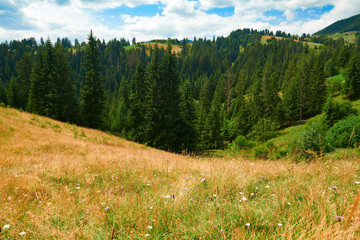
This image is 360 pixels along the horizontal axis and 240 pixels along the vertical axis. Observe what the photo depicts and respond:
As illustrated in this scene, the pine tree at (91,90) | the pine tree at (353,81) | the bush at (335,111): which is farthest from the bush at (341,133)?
the pine tree at (91,90)

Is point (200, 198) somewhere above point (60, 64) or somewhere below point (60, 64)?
below

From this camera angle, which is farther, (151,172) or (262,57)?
(262,57)

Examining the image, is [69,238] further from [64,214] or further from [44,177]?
[44,177]

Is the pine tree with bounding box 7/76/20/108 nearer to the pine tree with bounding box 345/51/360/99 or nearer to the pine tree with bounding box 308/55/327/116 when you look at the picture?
the pine tree with bounding box 308/55/327/116

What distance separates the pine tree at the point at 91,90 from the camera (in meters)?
31.7

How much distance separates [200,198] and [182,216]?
683mm

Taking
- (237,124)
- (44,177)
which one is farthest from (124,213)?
(237,124)

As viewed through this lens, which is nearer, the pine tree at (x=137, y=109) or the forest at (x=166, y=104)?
the forest at (x=166, y=104)

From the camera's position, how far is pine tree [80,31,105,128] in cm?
3172

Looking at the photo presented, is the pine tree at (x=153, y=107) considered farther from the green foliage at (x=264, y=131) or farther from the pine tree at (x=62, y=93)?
the green foliage at (x=264, y=131)

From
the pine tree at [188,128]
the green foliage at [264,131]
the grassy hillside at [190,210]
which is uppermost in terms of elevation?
the grassy hillside at [190,210]

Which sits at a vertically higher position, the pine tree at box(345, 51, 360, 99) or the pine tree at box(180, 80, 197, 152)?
the pine tree at box(345, 51, 360, 99)

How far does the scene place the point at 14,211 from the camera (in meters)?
2.50

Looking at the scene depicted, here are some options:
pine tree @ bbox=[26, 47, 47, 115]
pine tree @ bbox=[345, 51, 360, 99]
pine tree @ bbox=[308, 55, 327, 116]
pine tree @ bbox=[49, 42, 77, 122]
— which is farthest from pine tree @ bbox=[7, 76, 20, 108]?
pine tree @ bbox=[345, 51, 360, 99]
